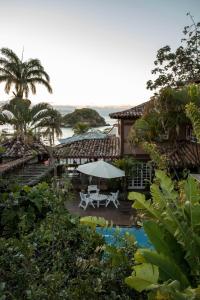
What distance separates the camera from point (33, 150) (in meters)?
10.8

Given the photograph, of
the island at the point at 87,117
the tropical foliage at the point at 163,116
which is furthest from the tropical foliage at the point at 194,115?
the island at the point at 87,117

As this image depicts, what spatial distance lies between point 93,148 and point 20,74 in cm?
1096

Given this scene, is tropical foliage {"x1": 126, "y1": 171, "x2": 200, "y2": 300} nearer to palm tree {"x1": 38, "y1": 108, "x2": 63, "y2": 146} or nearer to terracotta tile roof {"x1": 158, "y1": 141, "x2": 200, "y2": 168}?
palm tree {"x1": 38, "y1": 108, "x2": 63, "y2": 146}

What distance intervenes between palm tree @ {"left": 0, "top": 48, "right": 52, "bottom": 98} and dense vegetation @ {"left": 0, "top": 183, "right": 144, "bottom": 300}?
27245 millimetres

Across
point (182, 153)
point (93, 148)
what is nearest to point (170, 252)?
point (182, 153)

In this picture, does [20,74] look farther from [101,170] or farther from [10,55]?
[101,170]

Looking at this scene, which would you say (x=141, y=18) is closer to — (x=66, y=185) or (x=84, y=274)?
(x=66, y=185)

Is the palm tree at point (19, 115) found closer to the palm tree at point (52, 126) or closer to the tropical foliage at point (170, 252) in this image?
the palm tree at point (52, 126)

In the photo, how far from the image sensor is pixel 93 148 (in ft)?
88.1

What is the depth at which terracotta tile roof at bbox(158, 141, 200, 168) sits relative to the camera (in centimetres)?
2306

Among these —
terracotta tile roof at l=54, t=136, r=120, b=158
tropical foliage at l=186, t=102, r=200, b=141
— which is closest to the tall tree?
terracotta tile roof at l=54, t=136, r=120, b=158

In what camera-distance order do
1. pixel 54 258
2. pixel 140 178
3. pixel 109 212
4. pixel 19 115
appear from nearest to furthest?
pixel 54 258 < pixel 19 115 < pixel 109 212 < pixel 140 178

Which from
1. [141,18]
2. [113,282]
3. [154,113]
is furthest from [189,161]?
[113,282]

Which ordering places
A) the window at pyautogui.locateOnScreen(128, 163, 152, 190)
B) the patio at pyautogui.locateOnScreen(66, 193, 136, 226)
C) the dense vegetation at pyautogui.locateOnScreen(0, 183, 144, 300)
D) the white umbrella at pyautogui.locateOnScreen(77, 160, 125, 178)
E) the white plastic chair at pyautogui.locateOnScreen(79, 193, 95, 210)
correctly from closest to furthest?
1. the dense vegetation at pyautogui.locateOnScreen(0, 183, 144, 300)
2. the patio at pyautogui.locateOnScreen(66, 193, 136, 226)
3. the white umbrella at pyautogui.locateOnScreen(77, 160, 125, 178)
4. the white plastic chair at pyautogui.locateOnScreen(79, 193, 95, 210)
5. the window at pyautogui.locateOnScreen(128, 163, 152, 190)
